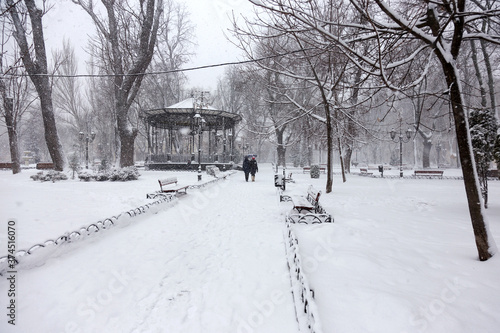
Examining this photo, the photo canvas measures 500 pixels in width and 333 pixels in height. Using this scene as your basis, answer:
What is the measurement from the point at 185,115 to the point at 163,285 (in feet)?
72.0

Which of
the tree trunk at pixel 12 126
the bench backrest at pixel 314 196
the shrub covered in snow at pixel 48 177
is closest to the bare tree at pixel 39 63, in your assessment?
the shrub covered in snow at pixel 48 177

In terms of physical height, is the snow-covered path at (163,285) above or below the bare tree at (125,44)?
below

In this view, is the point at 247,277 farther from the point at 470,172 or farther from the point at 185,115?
the point at 185,115

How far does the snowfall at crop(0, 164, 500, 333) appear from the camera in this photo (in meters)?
2.45

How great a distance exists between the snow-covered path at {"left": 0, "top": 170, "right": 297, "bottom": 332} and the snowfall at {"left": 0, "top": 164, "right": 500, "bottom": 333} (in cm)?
2

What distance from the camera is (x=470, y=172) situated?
3.64 m

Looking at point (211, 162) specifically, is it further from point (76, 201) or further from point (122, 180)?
point (76, 201)

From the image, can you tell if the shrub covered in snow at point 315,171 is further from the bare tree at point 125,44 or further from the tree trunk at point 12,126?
the tree trunk at point 12,126

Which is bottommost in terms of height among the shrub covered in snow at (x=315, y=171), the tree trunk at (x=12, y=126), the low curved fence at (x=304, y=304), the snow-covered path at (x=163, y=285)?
the snow-covered path at (x=163, y=285)

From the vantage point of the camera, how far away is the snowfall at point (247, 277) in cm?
245

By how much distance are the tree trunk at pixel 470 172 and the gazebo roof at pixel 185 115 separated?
61.7 feet

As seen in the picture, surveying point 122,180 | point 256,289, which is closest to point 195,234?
point 256,289

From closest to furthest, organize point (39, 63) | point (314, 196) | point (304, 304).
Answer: point (304, 304) < point (314, 196) < point (39, 63)

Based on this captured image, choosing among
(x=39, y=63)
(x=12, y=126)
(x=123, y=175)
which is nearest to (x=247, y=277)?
(x=123, y=175)
